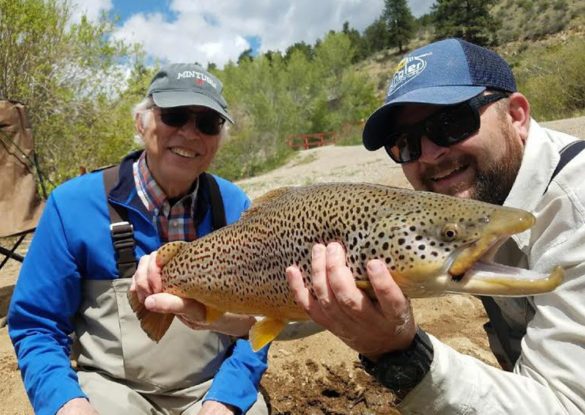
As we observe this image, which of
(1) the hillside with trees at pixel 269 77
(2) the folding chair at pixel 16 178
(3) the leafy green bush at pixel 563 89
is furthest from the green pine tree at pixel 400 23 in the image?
(2) the folding chair at pixel 16 178

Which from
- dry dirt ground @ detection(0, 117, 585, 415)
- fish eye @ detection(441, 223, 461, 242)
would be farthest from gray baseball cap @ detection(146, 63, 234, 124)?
dry dirt ground @ detection(0, 117, 585, 415)

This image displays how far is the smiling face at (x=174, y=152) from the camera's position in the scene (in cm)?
314

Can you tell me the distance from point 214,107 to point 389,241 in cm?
184

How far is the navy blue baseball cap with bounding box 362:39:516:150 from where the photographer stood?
2.36 metres

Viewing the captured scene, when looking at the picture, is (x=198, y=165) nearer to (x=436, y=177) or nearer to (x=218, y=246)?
(x=218, y=246)

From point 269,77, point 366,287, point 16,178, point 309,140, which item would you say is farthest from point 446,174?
point 269,77

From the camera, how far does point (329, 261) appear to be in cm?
182

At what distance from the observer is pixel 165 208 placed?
3145mm

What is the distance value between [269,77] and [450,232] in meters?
55.9

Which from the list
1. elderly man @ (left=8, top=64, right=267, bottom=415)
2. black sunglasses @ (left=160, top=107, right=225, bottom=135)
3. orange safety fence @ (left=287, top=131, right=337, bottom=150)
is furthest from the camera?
orange safety fence @ (left=287, top=131, right=337, bottom=150)

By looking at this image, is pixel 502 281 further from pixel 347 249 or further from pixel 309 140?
Result: pixel 309 140

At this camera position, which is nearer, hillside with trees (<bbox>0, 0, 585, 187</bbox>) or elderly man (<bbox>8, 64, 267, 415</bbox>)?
elderly man (<bbox>8, 64, 267, 415</bbox>)

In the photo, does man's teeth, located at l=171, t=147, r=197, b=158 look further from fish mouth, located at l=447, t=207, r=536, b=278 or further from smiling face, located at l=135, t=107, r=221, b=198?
fish mouth, located at l=447, t=207, r=536, b=278

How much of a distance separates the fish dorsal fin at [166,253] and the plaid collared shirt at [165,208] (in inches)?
18.3
